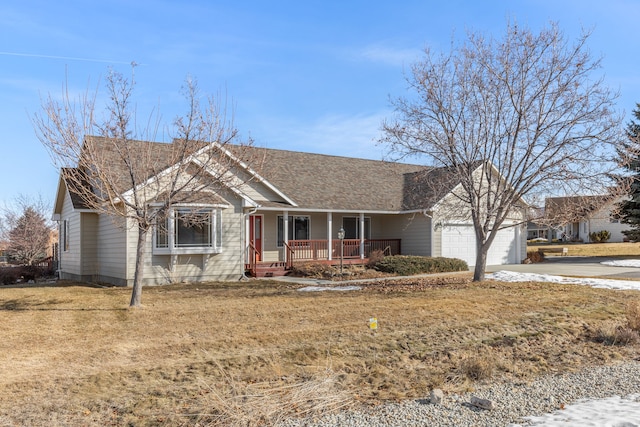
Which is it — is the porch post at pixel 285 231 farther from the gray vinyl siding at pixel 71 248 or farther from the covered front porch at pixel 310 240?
the gray vinyl siding at pixel 71 248

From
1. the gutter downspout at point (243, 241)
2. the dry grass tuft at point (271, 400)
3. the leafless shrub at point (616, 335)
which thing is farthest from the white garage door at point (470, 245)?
the dry grass tuft at point (271, 400)

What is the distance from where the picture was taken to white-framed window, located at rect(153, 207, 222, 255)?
17.0m

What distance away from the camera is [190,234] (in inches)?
692

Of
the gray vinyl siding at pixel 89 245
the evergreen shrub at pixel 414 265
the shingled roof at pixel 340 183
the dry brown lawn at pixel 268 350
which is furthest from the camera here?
the shingled roof at pixel 340 183

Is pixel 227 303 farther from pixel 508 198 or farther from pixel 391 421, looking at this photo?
pixel 508 198

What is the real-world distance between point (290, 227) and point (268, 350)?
15.1 meters

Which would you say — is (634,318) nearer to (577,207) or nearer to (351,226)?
(577,207)

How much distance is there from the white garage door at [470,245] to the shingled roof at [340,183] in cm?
231

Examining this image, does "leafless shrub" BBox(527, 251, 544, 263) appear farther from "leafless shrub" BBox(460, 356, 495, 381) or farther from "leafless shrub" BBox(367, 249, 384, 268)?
"leafless shrub" BBox(460, 356, 495, 381)

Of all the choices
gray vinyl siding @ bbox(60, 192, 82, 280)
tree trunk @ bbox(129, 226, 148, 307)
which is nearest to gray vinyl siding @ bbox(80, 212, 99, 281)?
gray vinyl siding @ bbox(60, 192, 82, 280)

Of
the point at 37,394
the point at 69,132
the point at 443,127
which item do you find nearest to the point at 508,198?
the point at 443,127

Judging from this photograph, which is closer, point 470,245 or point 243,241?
point 243,241

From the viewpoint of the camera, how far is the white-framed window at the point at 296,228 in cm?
2259

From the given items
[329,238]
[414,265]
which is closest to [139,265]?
[329,238]
